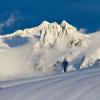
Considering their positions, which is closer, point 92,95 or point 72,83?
point 92,95

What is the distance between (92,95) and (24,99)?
13.8 ft

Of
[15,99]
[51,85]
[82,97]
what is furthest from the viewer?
[51,85]

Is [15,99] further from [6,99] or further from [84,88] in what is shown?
[84,88]

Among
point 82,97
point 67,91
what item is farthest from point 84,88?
point 82,97

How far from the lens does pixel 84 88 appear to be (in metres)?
36.6

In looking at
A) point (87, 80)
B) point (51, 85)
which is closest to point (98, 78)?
point (87, 80)

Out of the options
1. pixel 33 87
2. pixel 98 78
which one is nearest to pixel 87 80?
pixel 98 78

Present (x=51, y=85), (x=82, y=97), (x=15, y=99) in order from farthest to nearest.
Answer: (x=51, y=85) < (x=15, y=99) < (x=82, y=97)

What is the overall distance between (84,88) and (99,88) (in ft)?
4.06

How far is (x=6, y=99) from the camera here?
118 ft

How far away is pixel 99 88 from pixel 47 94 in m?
3.11

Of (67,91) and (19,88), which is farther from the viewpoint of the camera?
(19,88)

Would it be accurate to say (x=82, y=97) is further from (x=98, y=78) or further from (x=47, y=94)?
(x=98, y=78)

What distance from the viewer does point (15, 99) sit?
35.6 m
